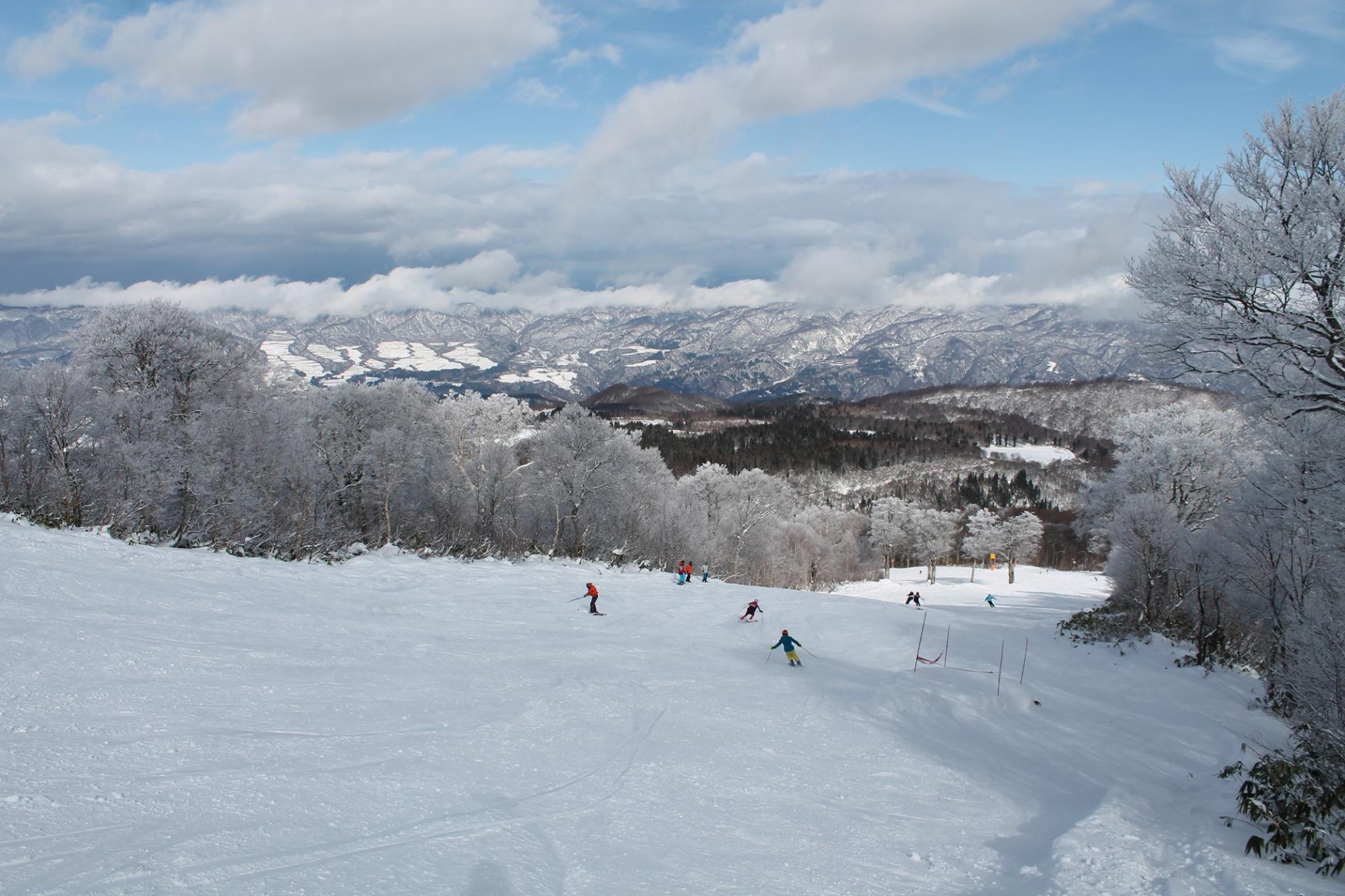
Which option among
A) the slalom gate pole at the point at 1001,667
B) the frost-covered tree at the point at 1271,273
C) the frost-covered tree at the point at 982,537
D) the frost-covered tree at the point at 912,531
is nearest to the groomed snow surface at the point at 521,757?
the slalom gate pole at the point at 1001,667

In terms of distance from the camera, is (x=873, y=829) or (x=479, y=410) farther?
(x=479, y=410)

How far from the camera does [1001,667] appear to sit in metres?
24.0

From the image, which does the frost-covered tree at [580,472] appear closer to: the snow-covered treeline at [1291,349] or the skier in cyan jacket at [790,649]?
the skier in cyan jacket at [790,649]

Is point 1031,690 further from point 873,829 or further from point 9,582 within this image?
point 9,582

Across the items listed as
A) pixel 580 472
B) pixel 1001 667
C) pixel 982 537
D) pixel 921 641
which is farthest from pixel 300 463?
pixel 982 537

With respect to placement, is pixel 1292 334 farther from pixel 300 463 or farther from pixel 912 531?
pixel 912 531

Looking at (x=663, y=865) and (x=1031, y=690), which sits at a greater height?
(x=663, y=865)

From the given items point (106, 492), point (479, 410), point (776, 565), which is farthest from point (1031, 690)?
point (776, 565)

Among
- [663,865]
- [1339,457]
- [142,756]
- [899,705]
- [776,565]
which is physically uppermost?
[1339,457]

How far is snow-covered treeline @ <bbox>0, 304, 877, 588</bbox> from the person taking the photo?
28.0 m

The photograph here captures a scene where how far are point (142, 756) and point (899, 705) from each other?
15.5 meters

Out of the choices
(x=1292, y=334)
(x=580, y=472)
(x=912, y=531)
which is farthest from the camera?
(x=912, y=531)

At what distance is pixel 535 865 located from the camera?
739cm

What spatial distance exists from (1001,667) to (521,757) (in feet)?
65.1
